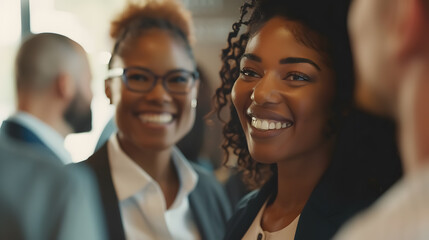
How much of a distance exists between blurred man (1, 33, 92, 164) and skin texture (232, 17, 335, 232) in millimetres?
1308

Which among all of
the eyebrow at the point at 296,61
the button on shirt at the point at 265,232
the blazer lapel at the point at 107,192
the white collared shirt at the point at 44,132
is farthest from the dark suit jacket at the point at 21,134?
the eyebrow at the point at 296,61

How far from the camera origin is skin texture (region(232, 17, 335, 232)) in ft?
3.79

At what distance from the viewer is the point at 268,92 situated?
1.15 metres

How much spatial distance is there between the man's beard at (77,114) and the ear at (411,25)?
2.13 meters

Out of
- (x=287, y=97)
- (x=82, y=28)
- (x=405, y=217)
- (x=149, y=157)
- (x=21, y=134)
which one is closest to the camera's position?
(x=405, y=217)

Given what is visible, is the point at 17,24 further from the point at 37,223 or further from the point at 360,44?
the point at 360,44

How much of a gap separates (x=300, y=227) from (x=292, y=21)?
0.49 m

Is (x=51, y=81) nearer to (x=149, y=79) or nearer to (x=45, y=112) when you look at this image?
(x=45, y=112)

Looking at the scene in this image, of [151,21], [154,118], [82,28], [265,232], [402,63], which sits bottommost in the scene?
[265,232]

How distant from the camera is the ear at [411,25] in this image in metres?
0.52

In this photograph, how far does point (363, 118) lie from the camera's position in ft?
3.83

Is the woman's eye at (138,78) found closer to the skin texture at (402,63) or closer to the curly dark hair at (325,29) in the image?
the curly dark hair at (325,29)

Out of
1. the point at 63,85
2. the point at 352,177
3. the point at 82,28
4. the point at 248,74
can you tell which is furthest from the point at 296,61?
the point at 82,28

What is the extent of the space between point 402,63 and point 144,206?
1.42m
